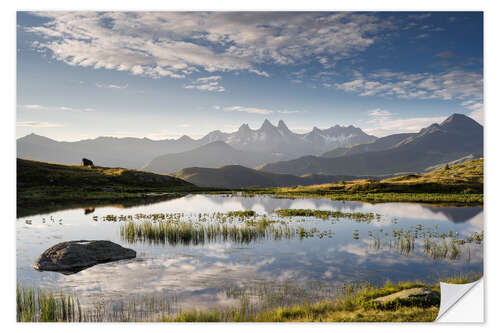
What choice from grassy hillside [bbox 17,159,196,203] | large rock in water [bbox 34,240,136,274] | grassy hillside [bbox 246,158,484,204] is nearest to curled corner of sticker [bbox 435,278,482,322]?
large rock in water [bbox 34,240,136,274]

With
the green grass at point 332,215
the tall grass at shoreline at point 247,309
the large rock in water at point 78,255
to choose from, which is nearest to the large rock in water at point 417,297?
the tall grass at shoreline at point 247,309

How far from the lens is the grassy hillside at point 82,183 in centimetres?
6969

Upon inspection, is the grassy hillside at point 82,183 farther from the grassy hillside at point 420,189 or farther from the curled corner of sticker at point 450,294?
the curled corner of sticker at point 450,294

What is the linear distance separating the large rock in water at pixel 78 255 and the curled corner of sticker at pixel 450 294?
61.7ft

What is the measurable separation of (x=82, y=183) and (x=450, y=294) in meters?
105

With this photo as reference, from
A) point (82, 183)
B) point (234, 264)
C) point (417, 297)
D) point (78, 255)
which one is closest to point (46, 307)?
point (78, 255)

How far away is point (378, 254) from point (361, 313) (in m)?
9.90

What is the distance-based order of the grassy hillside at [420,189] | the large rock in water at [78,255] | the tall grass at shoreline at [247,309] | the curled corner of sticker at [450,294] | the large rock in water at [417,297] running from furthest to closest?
1. the grassy hillside at [420,189]
2. the large rock in water at [78,255]
3. the curled corner of sticker at [450,294]
4. the large rock in water at [417,297]
5. the tall grass at shoreline at [247,309]

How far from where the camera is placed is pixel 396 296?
1365 cm

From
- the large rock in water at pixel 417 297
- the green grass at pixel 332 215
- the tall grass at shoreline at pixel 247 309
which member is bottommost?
the green grass at pixel 332 215

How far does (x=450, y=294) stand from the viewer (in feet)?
47.2

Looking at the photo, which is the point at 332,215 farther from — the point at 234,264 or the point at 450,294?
the point at 450,294
